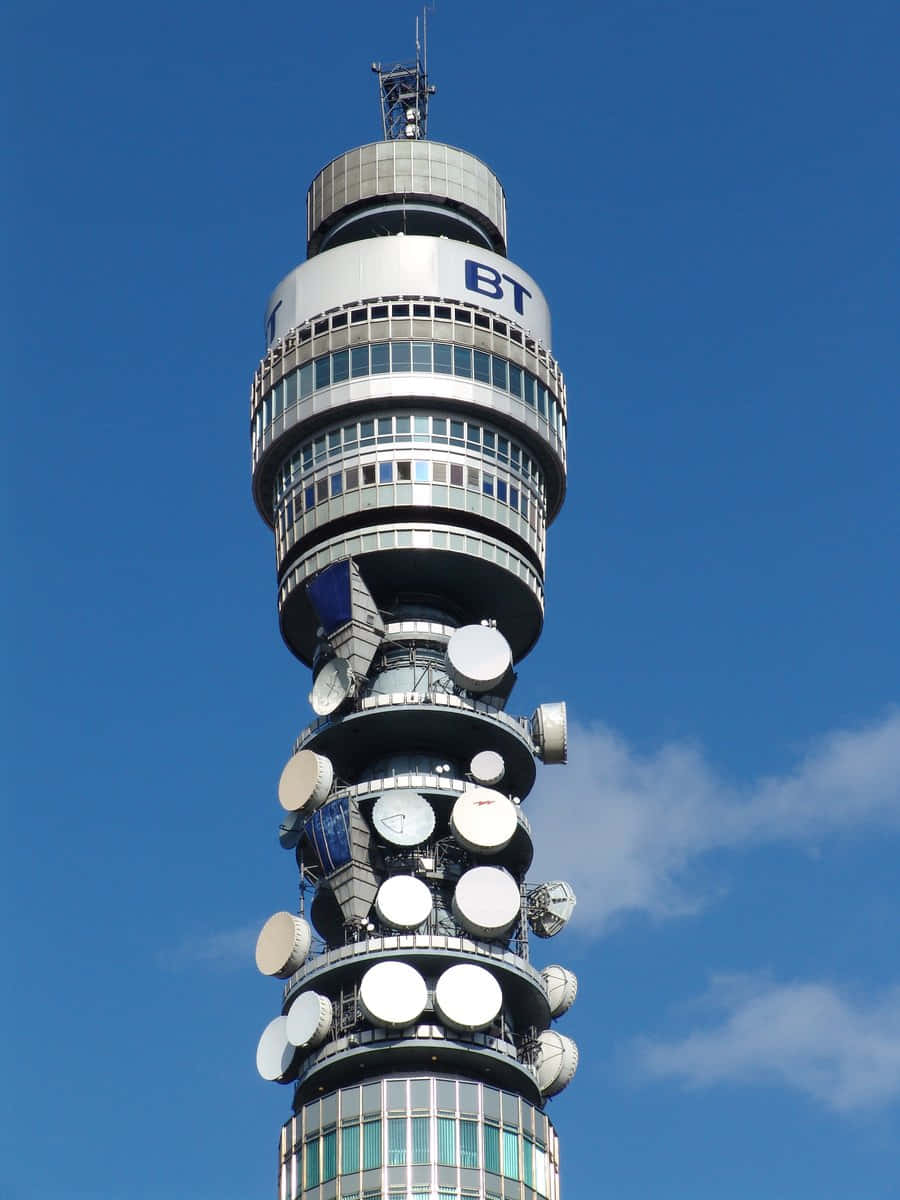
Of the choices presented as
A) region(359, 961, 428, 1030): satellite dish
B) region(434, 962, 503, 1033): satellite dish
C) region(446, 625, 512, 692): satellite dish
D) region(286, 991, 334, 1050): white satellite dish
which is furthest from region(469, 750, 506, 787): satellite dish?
region(286, 991, 334, 1050): white satellite dish

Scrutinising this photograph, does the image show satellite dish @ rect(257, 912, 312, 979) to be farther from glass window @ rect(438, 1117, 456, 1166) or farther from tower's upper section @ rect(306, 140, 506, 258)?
tower's upper section @ rect(306, 140, 506, 258)

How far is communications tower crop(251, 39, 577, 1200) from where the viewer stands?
10862 cm

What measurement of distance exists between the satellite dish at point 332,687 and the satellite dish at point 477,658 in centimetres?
545

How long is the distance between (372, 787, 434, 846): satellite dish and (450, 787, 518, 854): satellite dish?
1.46 meters

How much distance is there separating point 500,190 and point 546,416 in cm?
1832

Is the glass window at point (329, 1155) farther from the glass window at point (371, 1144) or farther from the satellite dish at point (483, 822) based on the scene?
the satellite dish at point (483, 822)

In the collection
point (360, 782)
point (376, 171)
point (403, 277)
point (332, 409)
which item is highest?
point (376, 171)

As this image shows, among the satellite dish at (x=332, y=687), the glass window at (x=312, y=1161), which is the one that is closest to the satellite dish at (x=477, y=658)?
the satellite dish at (x=332, y=687)

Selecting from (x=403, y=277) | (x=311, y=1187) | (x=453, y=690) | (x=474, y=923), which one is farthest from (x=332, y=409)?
(x=311, y=1187)

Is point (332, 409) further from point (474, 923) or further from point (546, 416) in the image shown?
point (474, 923)

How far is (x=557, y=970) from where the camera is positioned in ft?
388

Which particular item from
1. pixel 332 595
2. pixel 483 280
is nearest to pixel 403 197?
pixel 483 280

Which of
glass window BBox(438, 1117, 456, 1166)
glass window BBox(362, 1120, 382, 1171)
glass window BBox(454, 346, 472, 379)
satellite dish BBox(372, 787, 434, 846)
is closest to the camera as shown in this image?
glass window BBox(438, 1117, 456, 1166)

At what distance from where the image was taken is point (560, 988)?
385 ft
